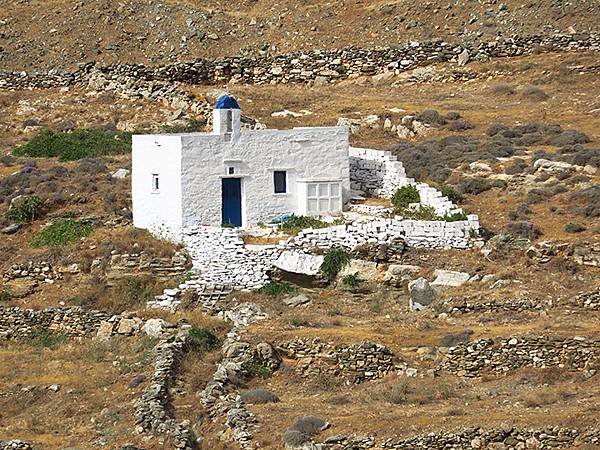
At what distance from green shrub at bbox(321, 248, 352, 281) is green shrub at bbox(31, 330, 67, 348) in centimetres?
616

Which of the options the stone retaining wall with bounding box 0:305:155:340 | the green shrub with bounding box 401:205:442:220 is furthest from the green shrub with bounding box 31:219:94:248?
the green shrub with bounding box 401:205:442:220

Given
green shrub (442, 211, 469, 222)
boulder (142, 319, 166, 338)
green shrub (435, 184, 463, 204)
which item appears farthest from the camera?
green shrub (435, 184, 463, 204)

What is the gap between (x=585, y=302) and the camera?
30.3 m

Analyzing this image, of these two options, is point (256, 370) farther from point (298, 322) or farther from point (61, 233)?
point (61, 233)

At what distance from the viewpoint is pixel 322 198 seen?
36.8 meters

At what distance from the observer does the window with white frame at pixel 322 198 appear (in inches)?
1444

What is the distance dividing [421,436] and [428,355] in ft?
16.8

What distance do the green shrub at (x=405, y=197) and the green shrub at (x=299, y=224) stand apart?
2238 mm

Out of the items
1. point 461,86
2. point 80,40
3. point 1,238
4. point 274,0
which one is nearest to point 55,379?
point 1,238

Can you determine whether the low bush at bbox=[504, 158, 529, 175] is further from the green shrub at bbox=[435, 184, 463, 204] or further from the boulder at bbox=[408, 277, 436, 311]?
the boulder at bbox=[408, 277, 436, 311]

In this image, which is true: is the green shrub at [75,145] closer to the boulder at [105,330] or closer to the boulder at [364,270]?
the boulder at [105,330]

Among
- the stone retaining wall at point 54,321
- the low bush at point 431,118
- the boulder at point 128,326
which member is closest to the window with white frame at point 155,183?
the stone retaining wall at point 54,321

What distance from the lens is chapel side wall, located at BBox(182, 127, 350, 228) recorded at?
116 ft

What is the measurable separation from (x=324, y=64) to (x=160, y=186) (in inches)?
921
